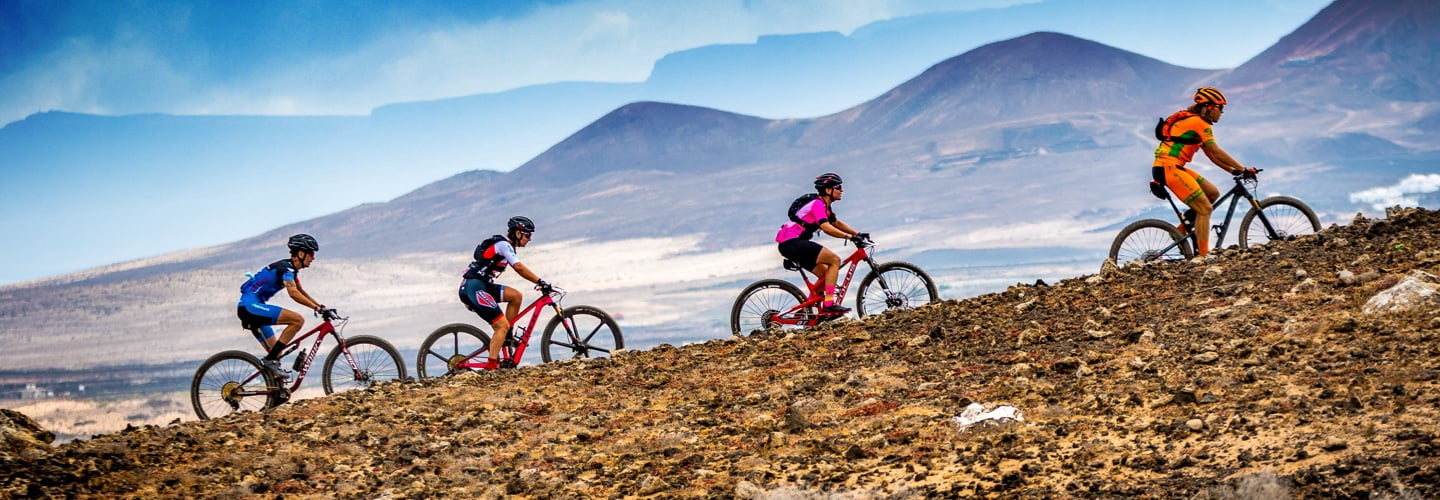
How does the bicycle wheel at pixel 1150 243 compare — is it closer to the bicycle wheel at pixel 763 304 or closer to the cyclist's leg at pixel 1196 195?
the cyclist's leg at pixel 1196 195

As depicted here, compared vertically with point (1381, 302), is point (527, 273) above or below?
above

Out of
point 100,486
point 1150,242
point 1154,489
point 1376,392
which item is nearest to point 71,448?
point 100,486

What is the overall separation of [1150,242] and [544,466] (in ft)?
33.2

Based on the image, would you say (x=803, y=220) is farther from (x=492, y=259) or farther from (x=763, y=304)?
(x=492, y=259)

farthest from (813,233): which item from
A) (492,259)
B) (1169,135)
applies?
(1169,135)

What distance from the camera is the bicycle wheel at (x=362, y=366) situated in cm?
1638

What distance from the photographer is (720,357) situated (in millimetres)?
14219

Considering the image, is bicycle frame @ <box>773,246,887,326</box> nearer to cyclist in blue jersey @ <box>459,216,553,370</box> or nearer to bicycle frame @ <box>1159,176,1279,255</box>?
cyclist in blue jersey @ <box>459,216,553,370</box>

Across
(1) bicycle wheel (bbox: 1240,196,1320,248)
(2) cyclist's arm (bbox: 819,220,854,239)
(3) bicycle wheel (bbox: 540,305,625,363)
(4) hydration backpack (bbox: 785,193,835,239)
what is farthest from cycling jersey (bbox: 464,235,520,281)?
(1) bicycle wheel (bbox: 1240,196,1320,248)

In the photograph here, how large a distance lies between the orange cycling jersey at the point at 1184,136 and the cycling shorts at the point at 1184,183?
10 centimetres

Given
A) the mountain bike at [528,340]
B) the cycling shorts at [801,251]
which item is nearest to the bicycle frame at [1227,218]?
the cycling shorts at [801,251]

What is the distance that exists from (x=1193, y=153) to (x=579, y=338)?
27.4ft

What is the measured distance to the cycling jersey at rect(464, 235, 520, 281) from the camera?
51.5ft

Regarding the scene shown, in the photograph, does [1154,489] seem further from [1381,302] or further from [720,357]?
[720,357]
